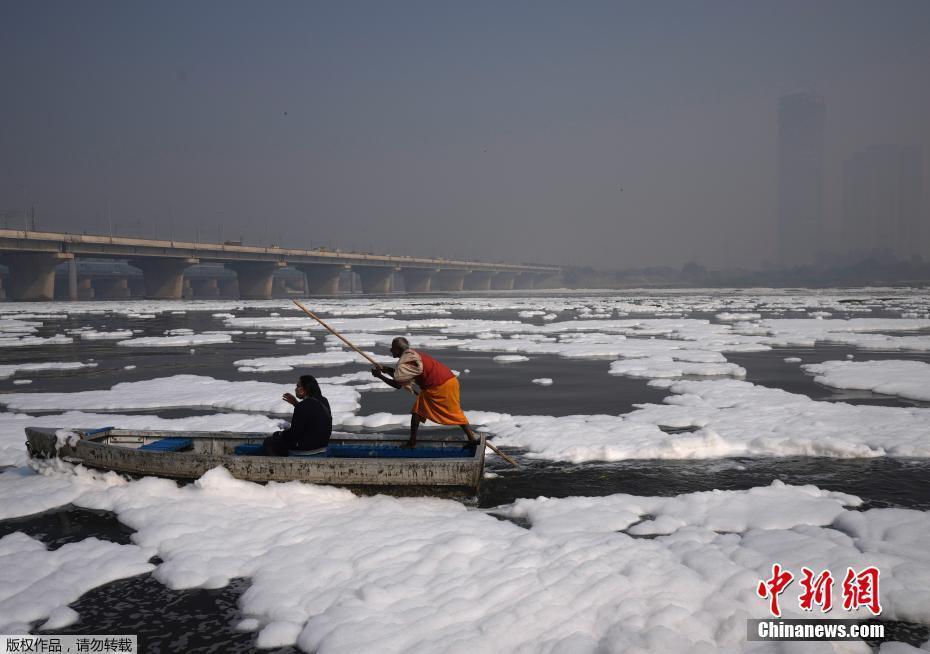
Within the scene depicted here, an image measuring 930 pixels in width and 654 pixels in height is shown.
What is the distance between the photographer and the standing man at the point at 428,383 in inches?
309

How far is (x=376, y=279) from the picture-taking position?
132 m

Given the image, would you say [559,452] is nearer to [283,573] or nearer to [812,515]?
[812,515]

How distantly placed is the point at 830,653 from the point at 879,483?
456cm

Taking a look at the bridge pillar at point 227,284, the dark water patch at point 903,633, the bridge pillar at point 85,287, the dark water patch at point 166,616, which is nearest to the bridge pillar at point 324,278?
the bridge pillar at point 85,287

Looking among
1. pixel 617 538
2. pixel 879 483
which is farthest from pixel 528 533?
pixel 879 483

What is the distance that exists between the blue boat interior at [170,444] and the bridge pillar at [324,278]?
10959 cm

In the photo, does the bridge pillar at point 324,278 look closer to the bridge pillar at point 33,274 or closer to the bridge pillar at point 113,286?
the bridge pillar at point 113,286

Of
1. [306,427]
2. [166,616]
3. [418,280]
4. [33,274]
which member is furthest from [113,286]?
[166,616]

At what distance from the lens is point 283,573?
575cm

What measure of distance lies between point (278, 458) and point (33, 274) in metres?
79.4

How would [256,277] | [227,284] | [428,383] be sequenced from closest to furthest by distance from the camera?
[428,383], [256,277], [227,284]

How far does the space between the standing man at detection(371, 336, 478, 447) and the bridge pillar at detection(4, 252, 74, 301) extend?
75574mm

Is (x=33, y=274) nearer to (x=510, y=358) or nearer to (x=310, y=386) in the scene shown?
(x=510, y=358)

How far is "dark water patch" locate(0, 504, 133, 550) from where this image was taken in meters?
6.69
